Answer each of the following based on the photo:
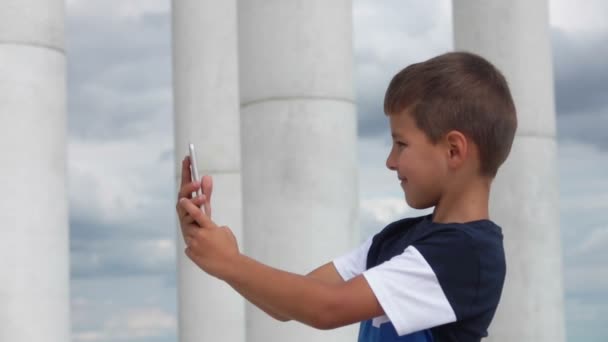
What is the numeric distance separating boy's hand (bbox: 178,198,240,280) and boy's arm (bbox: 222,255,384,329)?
4 cm

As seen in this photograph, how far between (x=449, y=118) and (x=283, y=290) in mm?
1338

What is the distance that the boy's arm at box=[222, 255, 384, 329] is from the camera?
198 inches

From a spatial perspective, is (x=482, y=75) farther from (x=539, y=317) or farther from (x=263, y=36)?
(x=539, y=317)

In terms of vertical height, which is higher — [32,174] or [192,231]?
[192,231]

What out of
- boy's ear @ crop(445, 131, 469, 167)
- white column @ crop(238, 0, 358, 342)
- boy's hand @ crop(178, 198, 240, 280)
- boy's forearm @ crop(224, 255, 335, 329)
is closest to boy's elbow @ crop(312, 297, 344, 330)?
boy's forearm @ crop(224, 255, 335, 329)

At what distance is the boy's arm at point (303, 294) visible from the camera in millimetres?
5023

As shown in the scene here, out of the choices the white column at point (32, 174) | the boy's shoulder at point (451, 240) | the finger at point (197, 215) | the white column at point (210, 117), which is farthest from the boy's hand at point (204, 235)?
the white column at point (210, 117)

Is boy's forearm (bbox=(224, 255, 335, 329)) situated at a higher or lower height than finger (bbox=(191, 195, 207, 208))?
lower

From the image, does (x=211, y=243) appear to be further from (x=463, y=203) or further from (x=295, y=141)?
(x=295, y=141)

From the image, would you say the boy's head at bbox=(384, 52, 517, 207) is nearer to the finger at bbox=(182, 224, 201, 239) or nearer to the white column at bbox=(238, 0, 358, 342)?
the finger at bbox=(182, 224, 201, 239)

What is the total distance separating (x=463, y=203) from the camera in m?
5.64

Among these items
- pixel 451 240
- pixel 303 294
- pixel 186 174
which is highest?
pixel 186 174

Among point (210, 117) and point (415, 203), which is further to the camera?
point (210, 117)

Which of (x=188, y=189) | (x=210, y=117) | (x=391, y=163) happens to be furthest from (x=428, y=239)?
(x=210, y=117)
